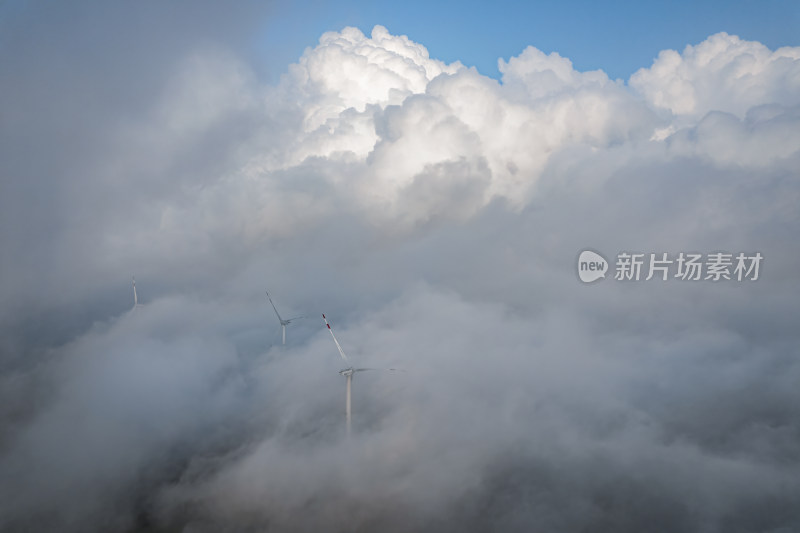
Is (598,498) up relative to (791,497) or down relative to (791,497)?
down

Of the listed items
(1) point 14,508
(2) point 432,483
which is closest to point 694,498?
(2) point 432,483

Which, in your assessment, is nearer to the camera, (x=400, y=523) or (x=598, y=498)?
(x=400, y=523)

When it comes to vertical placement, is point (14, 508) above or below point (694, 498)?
below

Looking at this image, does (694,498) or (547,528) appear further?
(694,498)

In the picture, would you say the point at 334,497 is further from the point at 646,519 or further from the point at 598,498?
the point at 646,519

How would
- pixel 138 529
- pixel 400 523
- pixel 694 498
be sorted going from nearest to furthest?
pixel 400 523 < pixel 138 529 < pixel 694 498

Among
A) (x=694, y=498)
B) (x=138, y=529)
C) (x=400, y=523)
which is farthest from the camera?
(x=694, y=498)

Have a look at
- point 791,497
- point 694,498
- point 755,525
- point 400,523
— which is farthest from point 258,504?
point 791,497

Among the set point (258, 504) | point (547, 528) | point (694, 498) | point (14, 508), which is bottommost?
point (14, 508)
